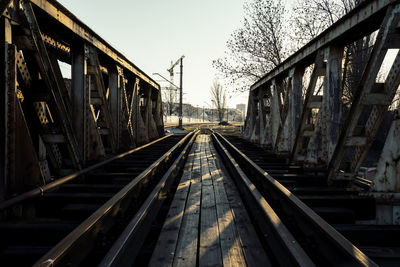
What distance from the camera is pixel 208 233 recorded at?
2773 millimetres

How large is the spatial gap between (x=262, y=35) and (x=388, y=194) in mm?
17024

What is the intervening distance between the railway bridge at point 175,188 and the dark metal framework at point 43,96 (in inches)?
0.7

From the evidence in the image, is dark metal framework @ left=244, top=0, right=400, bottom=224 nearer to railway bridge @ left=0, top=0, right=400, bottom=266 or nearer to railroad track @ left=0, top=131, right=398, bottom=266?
railway bridge @ left=0, top=0, right=400, bottom=266

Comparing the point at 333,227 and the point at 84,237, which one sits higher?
the point at 84,237

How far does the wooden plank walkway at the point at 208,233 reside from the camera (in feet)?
7.43

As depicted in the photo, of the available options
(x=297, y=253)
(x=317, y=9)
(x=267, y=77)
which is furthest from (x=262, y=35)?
(x=297, y=253)

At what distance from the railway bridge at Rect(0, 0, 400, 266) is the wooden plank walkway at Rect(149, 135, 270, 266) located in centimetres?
1

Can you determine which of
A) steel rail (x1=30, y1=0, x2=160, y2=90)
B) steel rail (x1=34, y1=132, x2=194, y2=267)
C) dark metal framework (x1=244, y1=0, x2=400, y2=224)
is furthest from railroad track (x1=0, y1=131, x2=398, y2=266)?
steel rail (x1=30, y1=0, x2=160, y2=90)

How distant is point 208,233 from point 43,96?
3.07 meters

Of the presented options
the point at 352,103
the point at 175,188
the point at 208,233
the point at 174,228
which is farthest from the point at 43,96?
the point at 352,103

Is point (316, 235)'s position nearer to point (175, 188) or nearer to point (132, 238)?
point (132, 238)

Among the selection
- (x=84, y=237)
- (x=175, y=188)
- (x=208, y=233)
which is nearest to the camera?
(x=84, y=237)

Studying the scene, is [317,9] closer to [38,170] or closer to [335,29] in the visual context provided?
[335,29]

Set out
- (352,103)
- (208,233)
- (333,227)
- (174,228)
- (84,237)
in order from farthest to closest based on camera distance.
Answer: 1. (352,103)
2. (174,228)
3. (208,233)
4. (333,227)
5. (84,237)
